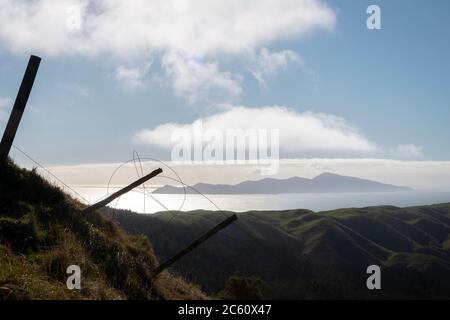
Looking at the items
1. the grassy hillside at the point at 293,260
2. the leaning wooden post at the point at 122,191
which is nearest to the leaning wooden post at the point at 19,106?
the leaning wooden post at the point at 122,191

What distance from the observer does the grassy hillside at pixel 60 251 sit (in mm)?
9812

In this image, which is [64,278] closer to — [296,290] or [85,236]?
[85,236]

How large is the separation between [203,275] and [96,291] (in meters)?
132

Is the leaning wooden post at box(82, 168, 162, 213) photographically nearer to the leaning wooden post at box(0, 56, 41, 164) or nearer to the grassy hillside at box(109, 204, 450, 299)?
the leaning wooden post at box(0, 56, 41, 164)

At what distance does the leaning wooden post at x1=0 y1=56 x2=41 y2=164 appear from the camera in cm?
1619

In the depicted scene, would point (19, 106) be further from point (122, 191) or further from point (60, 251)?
point (60, 251)

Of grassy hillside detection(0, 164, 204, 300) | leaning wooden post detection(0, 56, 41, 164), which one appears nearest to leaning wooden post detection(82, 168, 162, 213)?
grassy hillside detection(0, 164, 204, 300)

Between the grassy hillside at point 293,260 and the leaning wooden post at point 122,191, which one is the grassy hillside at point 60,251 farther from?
the grassy hillside at point 293,260

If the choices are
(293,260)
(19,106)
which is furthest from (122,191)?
(293,260)

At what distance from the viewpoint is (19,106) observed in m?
16.4

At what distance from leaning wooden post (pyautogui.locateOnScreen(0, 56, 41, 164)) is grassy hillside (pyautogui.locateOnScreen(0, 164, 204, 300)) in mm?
779

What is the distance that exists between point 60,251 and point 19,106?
303 inches
